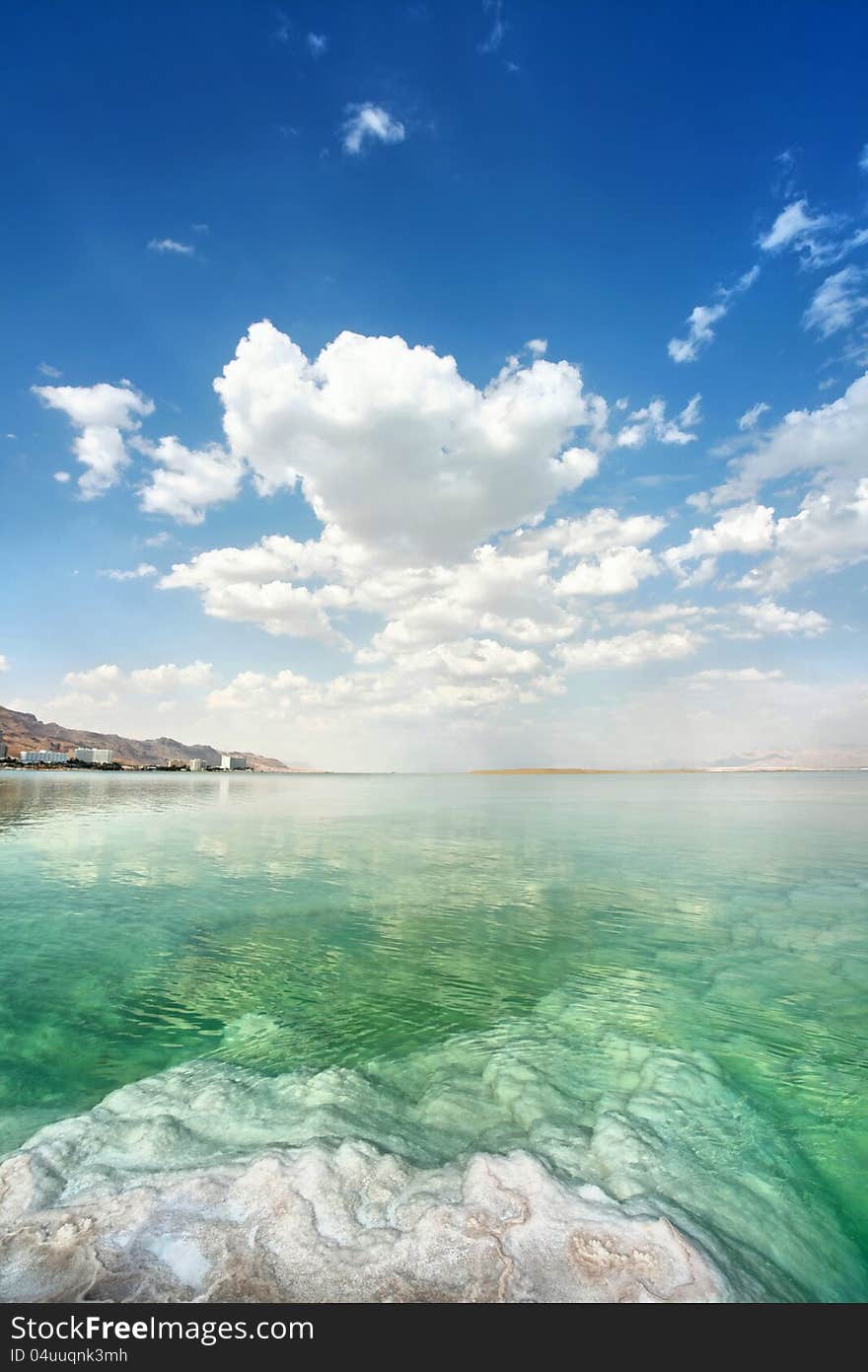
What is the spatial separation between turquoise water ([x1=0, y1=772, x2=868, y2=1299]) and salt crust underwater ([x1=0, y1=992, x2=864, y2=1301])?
8 cm

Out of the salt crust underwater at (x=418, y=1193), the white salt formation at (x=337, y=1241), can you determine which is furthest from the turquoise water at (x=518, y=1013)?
the white salt formation at (x=337, y=1241)

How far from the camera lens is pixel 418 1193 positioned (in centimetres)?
740

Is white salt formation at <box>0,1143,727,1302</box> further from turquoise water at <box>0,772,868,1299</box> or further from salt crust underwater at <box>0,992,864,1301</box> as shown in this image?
turquoise water at <box>0,772,868,1299</box>

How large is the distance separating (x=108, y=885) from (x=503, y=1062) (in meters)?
23.9

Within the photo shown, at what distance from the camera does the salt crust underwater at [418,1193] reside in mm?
6070

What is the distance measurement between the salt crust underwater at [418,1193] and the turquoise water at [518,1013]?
0.08 meters

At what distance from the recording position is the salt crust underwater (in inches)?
239

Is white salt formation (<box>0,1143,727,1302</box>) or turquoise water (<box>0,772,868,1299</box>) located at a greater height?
white salt formation (<box>0,1143,727,1302</box>)

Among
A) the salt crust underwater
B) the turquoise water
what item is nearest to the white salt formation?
the salt crust underwater

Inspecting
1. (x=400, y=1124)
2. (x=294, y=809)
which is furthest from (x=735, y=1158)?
(x=294, y=809)

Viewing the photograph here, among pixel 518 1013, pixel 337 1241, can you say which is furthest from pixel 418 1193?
pixel 518 1013

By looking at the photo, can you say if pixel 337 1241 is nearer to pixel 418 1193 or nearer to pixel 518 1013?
pixel 418 1193
